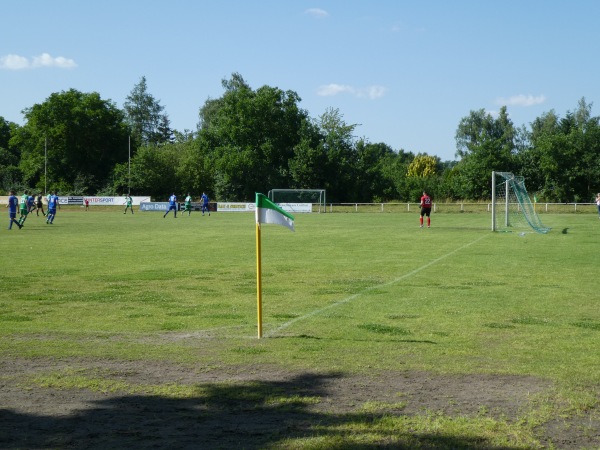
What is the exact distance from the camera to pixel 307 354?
28.6 ft

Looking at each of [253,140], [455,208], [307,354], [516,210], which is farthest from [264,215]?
[253,140]

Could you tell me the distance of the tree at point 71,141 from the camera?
99562 millimetres

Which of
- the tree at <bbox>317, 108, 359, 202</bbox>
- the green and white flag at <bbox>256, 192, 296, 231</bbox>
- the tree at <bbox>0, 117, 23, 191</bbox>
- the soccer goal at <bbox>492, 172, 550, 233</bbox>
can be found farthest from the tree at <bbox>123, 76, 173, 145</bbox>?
the green and white flag at <bbox>256, 192, 296, 231</bbox>

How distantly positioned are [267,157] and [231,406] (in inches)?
3378

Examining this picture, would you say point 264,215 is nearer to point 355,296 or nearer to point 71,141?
point 355,296

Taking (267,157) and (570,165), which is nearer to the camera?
(570,165)

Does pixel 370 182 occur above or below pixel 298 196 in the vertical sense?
above

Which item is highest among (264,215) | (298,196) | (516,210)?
(264,215)

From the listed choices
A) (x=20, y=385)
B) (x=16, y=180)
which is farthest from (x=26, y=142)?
(x=20, y=385)

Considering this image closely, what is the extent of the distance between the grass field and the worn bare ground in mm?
25

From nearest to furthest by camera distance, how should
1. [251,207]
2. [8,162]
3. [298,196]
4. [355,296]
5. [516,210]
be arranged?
[355,296] → [516,210] → [251,207] → [298,196] → [8,162]

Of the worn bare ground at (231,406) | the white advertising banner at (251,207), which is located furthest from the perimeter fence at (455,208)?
the worn bare ground at (231,406)

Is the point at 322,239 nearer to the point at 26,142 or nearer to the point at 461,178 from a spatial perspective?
the point at 461,178

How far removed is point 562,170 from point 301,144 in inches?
1179
